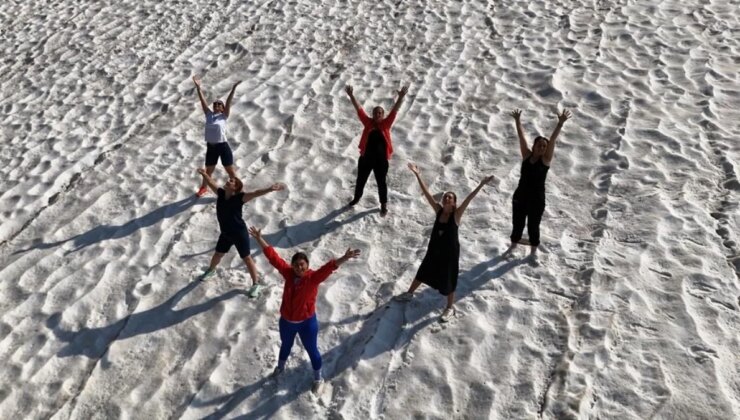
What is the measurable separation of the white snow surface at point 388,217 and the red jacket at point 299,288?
2.53ft

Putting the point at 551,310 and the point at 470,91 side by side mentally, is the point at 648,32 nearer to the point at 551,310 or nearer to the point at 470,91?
the point at 470,91

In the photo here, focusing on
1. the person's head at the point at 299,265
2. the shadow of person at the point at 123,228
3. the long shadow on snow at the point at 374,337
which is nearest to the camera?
the person's head at the point at 299,265

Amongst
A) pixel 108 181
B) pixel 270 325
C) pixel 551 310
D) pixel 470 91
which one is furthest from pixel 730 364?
pixel 108 181

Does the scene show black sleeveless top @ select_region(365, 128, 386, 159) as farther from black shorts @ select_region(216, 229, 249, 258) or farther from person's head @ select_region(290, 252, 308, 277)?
person's head @ select_region(290, 252, 308, 277)

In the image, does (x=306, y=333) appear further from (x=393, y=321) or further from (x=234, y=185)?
(x=234, y=185)

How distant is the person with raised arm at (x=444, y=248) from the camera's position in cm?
556

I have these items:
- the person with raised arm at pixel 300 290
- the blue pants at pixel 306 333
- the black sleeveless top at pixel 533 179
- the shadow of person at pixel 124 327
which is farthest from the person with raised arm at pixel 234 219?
the black sleeveless top at pixel 533 179

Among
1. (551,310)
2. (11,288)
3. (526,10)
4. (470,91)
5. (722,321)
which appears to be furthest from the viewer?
(526,10)

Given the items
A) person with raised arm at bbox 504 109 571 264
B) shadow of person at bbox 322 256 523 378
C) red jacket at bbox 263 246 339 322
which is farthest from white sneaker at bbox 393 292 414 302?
red jacket at bbox 263 246 339 322

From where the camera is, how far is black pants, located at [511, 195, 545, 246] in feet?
20.6

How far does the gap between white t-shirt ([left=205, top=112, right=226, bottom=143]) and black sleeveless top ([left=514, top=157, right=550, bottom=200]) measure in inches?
142

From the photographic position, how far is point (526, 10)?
1252 centimetres

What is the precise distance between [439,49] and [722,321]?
7379mm

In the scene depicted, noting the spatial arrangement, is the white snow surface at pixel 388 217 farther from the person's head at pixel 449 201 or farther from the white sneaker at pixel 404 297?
the person's head at pixel 449 201
